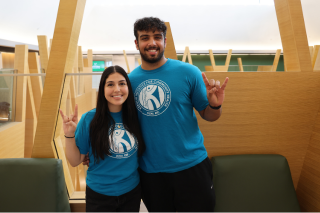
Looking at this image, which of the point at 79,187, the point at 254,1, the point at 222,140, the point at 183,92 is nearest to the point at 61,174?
the point at 79,187

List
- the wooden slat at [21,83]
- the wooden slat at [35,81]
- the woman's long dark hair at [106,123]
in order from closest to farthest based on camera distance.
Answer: the woman's long dark hair at [106,123] → the wooden slat at [21,83] → the wooden slat at [35,81]

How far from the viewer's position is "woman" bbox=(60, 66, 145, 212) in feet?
3.55

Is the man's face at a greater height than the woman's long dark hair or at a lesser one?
greater

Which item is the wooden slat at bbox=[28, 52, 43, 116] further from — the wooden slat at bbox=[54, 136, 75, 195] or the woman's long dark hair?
the woman's long dark hair

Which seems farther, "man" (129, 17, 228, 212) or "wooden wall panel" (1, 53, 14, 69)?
"wooden wall panel" (1, 53, 14, 69)

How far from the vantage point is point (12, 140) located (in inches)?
113

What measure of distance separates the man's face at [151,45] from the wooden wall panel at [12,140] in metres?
2.46

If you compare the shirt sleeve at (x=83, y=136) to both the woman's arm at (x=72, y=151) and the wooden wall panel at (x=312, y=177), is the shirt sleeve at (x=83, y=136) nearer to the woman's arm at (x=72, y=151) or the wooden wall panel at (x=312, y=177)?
the woman's arm at (x=72, y=151)

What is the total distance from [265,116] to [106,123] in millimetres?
1280

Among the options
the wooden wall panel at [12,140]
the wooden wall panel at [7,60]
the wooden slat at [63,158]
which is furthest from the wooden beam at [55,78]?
the wooden wall panel at [7,60]

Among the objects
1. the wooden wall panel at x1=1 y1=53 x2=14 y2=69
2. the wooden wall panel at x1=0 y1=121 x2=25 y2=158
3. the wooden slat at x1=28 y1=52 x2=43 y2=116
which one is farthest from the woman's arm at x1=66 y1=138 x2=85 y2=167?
the wooden wall panel at x1=1 y1=53 x2=14 y2=69

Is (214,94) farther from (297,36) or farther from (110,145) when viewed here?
(297,36)

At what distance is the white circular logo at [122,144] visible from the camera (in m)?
1.08

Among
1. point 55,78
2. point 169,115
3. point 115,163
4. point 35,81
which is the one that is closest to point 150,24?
point 169,115
